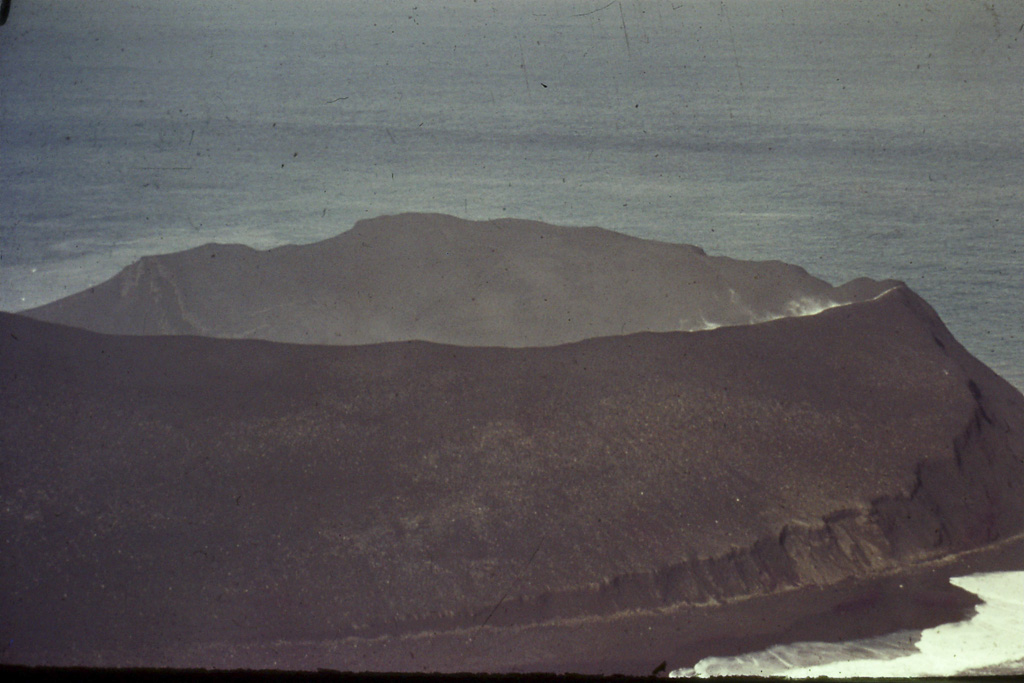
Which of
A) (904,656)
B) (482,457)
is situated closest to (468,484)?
(482,457)

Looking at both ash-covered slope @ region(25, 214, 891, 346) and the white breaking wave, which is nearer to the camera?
the white breaking wave

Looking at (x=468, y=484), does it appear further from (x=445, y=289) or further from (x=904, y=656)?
(x=904, y=656)

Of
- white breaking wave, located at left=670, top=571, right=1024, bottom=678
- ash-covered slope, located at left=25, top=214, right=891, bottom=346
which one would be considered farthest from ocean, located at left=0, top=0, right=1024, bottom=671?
white breaking wave, located at left=670, top=571, right=1024, bottom=678

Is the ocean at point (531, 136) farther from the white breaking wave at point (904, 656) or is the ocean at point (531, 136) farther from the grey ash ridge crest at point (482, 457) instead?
the white breaking wave at point (904, 656)

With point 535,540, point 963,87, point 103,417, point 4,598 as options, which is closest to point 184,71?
point 103,417

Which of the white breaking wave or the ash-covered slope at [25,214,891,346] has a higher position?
the ash-covered slope at [25,214,891,346]

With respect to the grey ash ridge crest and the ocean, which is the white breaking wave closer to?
the grey ash ridge crest
